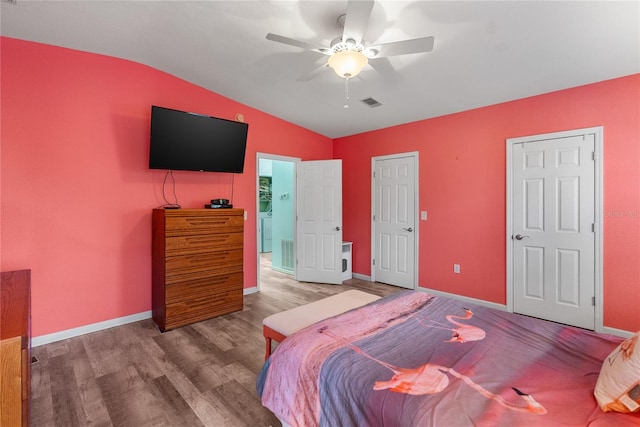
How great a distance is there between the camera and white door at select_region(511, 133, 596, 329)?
2916 mm

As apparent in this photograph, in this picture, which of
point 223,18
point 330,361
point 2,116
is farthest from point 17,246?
point 330,361

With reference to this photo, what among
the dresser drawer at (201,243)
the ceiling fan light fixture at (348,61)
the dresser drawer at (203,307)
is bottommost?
A: the dresser drawer at (203,307)

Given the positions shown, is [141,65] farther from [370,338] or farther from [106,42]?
[370,338]

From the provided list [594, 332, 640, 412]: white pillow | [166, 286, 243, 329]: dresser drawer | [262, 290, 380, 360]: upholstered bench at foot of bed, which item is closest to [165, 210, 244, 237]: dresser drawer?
[166, 286, 243, 329]: dresser drawer

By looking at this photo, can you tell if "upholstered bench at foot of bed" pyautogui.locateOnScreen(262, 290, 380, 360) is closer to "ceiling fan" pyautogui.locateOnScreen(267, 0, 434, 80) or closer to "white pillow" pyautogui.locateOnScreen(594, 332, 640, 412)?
"white pillow" pyautogui.locateOnScreen(594, 332, 640, 412)

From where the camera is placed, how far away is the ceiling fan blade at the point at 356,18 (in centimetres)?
163

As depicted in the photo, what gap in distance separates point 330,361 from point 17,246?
2998 millimetres

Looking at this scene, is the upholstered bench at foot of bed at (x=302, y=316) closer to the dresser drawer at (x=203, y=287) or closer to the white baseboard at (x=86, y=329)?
the dresser drawer at (x=203, y=287)

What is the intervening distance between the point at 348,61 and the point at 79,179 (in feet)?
9.16

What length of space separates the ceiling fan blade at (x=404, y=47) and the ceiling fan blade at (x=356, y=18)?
0.47ft

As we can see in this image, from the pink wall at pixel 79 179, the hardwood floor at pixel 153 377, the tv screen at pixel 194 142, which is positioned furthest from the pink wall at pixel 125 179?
the hardwood floor at pixel 153 377

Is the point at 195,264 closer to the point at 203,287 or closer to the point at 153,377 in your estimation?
the point at 203,287

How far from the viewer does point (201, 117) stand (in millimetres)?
3150

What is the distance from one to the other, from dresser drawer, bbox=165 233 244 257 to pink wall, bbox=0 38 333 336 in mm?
546
